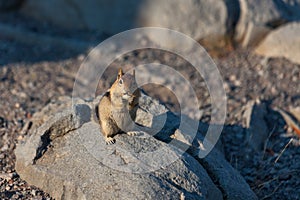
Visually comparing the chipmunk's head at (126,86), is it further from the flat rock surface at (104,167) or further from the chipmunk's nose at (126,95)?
the flat rock surface at (104,167)

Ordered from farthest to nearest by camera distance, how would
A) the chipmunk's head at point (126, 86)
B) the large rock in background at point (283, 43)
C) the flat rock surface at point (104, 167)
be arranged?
1. the large rock in background at point (283, 43)
2. the chipmunk's head at point (126, 86)
3. the flat rock surface at point (104, 167)

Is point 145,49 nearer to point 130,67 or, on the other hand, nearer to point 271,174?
point 130,67

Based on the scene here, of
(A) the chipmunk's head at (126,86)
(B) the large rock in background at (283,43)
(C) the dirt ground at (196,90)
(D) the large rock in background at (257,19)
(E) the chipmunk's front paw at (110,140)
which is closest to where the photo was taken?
(A) the chipmunk's head at (126,86)

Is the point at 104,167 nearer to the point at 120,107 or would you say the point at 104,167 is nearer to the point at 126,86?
the point at 120,107

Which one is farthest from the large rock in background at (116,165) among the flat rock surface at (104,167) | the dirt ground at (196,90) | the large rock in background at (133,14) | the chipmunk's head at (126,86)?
the large rock in background at (133,14)

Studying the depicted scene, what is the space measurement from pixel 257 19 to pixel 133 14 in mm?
1662

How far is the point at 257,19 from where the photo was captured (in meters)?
7.34

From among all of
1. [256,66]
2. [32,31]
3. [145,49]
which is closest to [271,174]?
[256,66]

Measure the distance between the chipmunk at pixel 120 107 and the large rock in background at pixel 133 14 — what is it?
11.5ft

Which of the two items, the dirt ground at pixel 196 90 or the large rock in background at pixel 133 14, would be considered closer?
the dirt ground at pixel 196 90

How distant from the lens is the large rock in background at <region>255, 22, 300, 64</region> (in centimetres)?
715

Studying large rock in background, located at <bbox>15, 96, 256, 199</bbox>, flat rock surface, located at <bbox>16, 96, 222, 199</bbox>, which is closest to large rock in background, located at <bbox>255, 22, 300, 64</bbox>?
large rock in background, located at <bbox>15, 96, 256, 199</bbox>

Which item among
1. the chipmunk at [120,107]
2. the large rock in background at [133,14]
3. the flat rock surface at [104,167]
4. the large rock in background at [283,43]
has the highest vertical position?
the large rock in background at [133,14]

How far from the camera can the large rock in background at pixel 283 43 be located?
715 centimetres
